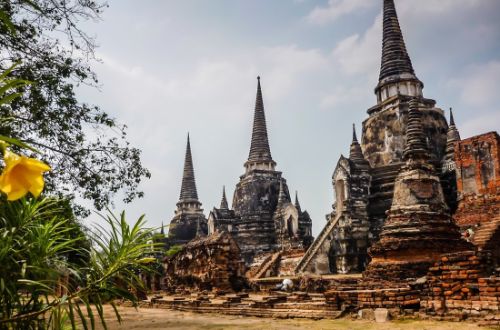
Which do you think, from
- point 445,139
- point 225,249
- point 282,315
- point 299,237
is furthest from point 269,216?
point 282,315

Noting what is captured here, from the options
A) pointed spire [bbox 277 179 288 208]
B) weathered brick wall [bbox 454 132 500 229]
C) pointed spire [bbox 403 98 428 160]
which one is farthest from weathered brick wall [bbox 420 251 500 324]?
pointed spire [bbox 277 179 288 208]

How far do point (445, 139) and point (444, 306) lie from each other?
57.9 feet

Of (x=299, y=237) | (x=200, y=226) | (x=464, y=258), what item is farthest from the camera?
(x=200, y=226)

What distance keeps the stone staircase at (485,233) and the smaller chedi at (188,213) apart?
2429 cm

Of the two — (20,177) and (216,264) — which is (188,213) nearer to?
(216,264)

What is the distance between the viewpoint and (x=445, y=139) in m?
23.6

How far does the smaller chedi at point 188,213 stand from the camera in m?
38.1

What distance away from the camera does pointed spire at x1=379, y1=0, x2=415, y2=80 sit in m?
24.8

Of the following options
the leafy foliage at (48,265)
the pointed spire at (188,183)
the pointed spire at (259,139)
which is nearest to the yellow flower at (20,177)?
the leafy foliage at (48,265)

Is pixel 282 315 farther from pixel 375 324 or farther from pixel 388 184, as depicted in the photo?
pixel 388 184

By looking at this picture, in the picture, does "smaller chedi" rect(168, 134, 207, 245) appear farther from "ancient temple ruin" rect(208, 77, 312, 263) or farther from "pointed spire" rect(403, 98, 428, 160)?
"pointed spire" rect(403, 98, 428, 160)

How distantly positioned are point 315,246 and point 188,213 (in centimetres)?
1997

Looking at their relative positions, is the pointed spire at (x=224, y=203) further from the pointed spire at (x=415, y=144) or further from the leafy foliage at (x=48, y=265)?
the leafy foliage at (x=48, y=265)

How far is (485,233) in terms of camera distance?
14.6 m
